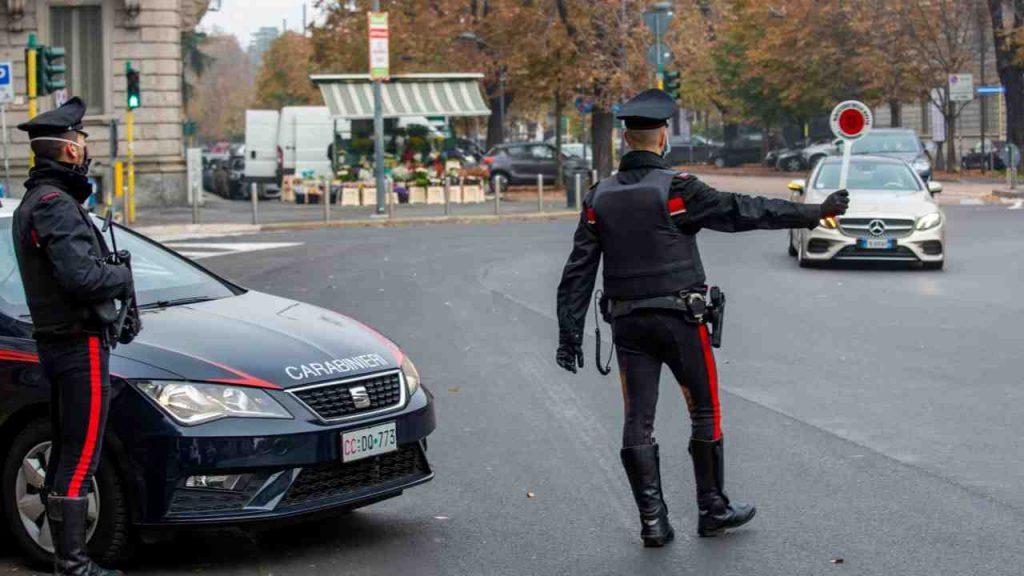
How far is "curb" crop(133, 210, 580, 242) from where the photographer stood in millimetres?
28500

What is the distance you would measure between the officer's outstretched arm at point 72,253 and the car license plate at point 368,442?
107 cm

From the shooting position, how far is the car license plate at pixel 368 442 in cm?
604

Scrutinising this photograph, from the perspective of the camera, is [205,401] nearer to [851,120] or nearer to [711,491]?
[711,491]

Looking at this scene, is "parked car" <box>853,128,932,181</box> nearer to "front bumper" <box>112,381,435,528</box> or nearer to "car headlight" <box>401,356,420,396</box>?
"car headlight" <box>401,356,420,396</box>

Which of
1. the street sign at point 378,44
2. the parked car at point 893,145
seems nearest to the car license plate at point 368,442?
the street sign at point 378,44

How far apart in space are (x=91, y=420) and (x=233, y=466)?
56 centimetres

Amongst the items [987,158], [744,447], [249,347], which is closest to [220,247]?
[744,447]

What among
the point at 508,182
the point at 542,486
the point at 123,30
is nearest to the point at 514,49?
the point at 508,182

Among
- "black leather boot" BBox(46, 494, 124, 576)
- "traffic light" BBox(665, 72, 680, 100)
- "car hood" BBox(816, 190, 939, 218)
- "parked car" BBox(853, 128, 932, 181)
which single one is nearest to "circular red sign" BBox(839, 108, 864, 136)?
"black leather boot" BBox(46, 494, 124, 576)

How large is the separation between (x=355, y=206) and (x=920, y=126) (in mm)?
42602

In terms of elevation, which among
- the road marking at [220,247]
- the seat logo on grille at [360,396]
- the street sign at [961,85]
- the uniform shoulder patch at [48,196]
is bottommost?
the seat logo on grille at [360,396]

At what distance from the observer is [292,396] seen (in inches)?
235

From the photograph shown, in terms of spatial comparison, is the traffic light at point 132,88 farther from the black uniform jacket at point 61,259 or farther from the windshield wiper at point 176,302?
the black uniform jacket at point 61,259

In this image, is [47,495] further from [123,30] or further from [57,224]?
[123,30]
